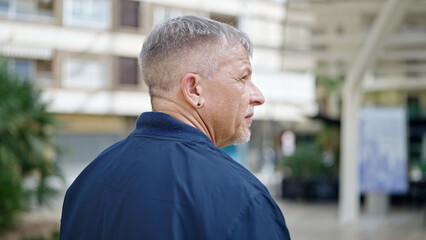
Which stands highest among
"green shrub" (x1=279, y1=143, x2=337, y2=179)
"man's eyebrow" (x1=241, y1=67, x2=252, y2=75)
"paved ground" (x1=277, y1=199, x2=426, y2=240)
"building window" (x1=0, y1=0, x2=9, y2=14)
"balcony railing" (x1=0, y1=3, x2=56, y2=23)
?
"building window" (x1=0, y1=0, x2=9, y2=14)

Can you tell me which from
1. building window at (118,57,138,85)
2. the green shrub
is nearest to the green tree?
the green shrub

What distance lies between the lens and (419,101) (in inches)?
945

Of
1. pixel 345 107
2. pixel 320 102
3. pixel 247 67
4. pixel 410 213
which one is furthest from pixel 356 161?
pixel 320 102

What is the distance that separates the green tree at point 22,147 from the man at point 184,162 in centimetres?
596

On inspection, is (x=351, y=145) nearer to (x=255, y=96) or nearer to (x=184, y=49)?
(x=255, y=96)

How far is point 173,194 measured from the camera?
1085 mm

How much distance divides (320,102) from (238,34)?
3514cm

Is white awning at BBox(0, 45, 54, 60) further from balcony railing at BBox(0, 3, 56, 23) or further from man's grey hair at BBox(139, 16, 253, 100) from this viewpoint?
man's grey hair at BBox(139, 16, 253, 100)

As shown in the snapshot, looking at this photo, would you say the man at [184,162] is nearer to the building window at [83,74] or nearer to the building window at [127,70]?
the building window at [83,74]

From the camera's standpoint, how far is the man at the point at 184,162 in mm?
1059

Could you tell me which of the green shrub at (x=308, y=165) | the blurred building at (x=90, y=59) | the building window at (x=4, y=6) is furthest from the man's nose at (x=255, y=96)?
the building window at (x=4, y=6)

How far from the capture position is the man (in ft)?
3.47

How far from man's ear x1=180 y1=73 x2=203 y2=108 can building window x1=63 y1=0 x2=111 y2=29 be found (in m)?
20.5

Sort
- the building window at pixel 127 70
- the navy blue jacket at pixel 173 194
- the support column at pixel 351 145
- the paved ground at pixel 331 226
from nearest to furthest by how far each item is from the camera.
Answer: the navy blue jacket at pixel 173 194, the paved ground at pixel 331 226, the support column at pixel 351 145, the building window at pixel 127 70
